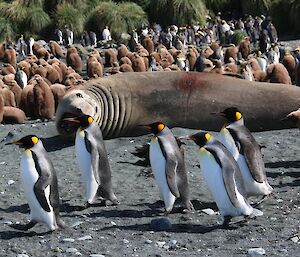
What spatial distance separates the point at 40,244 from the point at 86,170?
1153 mm

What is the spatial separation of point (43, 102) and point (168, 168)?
5.73m

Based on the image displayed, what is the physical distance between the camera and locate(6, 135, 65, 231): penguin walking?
220 inches

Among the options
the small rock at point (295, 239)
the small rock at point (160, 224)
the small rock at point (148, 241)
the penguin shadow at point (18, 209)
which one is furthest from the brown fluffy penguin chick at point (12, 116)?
the small rock at point (295, 239)

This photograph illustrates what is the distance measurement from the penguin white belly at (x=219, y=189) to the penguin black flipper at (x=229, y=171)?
0.03 meters

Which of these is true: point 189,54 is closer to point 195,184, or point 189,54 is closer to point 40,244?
point 195,184

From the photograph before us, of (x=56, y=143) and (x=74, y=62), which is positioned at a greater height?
(x=56, y=143)

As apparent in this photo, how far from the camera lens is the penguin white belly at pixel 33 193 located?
220 inches

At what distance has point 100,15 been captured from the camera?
3059 cm

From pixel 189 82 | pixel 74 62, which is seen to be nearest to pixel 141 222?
pixel 189 82

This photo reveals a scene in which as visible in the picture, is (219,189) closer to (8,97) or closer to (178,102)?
(178,102)

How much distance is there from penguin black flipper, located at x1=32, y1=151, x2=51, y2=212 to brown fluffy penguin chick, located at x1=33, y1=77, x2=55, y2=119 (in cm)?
584

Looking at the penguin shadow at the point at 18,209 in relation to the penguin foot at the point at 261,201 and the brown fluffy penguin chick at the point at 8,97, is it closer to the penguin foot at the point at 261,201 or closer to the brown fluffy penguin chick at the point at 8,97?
the penguin foot at the point at 261,201

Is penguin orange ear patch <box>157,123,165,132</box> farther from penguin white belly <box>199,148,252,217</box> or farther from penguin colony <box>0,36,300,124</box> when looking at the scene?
penguin colony <box>0,36,300,124</box>

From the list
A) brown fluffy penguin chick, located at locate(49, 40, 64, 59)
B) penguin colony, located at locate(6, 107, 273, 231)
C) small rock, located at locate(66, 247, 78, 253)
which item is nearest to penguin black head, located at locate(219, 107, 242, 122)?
penguin colony, located at locate(6, 107, 273, 231)
